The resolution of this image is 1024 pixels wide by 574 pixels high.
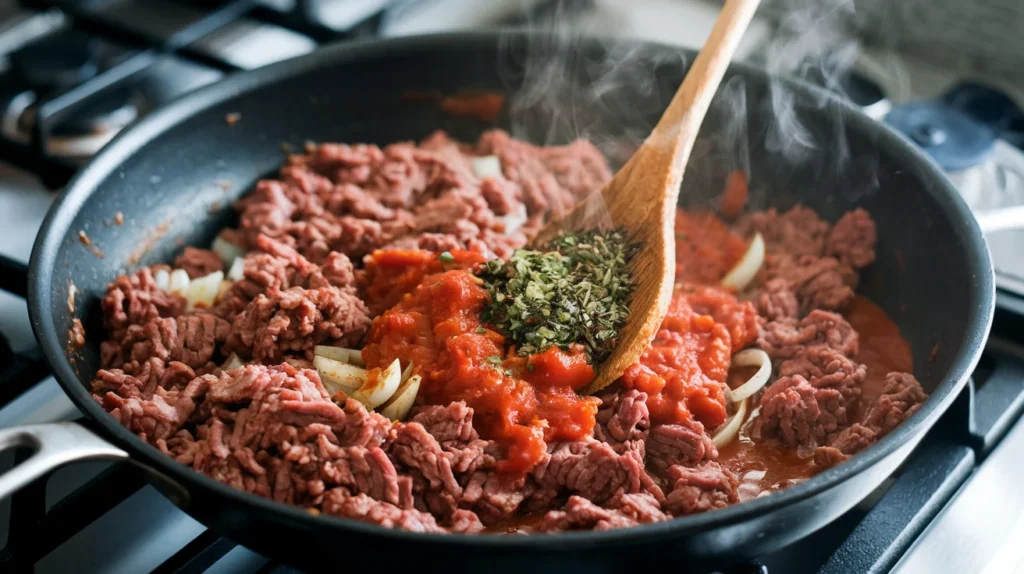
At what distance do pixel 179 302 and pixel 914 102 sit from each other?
8.57 ft

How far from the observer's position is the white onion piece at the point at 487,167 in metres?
3.07

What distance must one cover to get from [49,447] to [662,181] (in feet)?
5.33

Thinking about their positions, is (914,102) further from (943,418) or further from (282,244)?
(282,244)

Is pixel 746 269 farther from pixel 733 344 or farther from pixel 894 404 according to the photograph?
pixel 894 404

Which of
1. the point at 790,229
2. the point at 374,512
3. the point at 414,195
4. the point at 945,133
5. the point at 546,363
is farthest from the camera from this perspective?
the point at 945,133

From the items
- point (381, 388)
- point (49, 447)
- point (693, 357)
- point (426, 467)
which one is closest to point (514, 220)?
point (693, 357)

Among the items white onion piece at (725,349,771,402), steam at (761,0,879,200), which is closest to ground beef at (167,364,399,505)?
white onion piece at (725,349,771,402)

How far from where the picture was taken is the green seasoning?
2.28 metres

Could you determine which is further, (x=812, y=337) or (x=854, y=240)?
(x=854, y=240)

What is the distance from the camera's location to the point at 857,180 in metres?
2.84

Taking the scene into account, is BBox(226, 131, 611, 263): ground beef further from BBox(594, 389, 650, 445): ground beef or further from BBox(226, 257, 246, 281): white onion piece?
BBox(594, 389, 650, 445): ground beef

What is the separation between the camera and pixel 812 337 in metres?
2.54

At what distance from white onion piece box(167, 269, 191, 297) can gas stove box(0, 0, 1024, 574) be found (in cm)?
38

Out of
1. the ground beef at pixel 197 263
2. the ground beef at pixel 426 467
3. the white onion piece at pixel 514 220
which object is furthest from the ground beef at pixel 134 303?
the white onion piece at pixel 514 220
